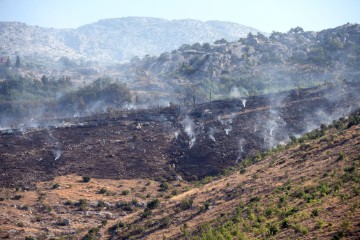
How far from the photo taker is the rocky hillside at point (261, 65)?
113250mm

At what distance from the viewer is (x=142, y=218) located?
37.5m

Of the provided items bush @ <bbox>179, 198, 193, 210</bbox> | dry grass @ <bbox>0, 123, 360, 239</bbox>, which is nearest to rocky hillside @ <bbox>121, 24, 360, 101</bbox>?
dry grass @ <bbox>0, 123, 360, 239</bbox>

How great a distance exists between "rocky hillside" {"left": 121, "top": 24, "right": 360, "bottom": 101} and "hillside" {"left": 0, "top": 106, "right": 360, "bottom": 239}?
55402mm

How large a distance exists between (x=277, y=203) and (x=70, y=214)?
2429 cm

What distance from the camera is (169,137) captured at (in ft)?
219

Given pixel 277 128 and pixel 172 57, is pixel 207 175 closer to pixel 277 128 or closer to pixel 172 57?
pixel 277 128

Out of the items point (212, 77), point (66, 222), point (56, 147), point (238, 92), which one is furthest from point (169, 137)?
point (212, 77)

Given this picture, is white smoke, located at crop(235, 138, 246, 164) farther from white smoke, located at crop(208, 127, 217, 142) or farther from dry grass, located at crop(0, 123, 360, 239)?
dry grass, located at crop(0, 123, 360, 239)

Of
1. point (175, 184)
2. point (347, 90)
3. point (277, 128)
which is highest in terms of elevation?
point (347, 90)

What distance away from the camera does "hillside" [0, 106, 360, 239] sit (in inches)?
882

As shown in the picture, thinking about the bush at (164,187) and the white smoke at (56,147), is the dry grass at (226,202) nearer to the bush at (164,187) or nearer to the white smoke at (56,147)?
the bush at (164,187)

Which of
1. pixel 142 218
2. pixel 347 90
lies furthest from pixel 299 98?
pixel 142 218

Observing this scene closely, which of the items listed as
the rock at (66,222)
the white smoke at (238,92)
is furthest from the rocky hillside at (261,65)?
the rock at (66,222)

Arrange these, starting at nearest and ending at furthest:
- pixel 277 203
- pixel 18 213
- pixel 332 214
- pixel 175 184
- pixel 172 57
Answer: pixel 332 214
pixel 277 203
pixel 18 213
pixel 175 184
pixel 172 57
